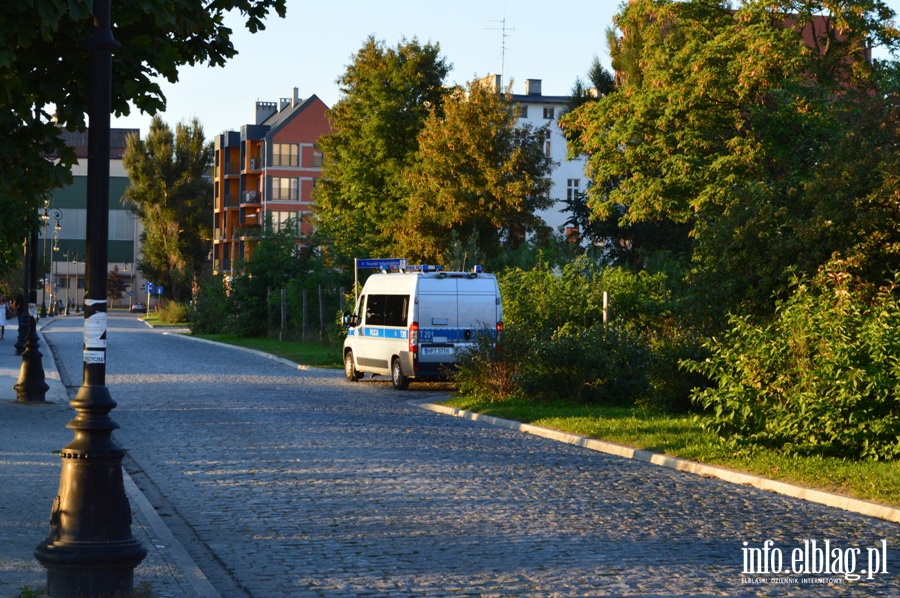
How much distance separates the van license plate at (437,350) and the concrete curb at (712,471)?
568cm

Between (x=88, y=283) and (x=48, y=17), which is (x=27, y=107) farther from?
(x=88, y=283)

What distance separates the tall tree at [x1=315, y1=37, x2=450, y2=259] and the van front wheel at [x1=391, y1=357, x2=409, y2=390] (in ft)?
111

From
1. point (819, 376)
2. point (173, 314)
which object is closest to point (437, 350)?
point (819, 376)

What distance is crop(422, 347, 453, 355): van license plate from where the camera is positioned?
2711 cm

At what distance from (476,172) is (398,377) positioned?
84.3ft

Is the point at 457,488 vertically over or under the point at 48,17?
under

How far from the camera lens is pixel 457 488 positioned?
12.8 metres

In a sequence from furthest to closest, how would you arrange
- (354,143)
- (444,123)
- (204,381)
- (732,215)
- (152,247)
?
(152,247) → (354,143) → (444,123) → (204,381) → (732,215)

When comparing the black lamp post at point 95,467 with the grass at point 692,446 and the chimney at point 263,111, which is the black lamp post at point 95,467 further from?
the chimney at point 263,111

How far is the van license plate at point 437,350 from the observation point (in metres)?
27.1

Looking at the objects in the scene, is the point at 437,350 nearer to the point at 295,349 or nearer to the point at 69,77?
the point at 69,77

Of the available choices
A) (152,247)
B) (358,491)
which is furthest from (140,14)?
(152,247)

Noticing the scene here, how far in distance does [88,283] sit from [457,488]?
18.7 ft

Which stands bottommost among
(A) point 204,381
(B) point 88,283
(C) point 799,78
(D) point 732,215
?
(A) point 204,381
